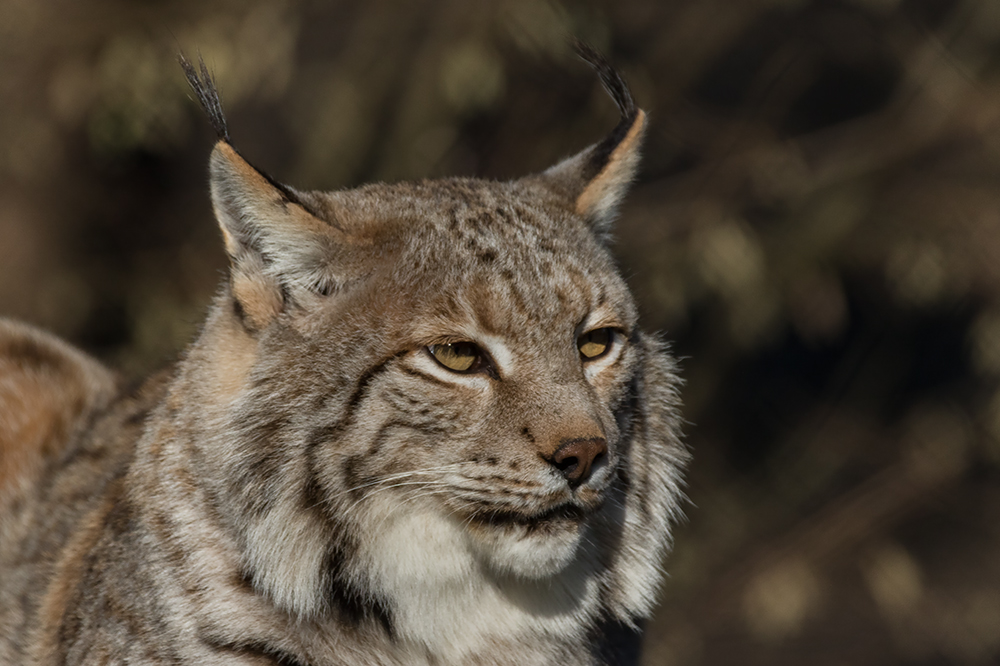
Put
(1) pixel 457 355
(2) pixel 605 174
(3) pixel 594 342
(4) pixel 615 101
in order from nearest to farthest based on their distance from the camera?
1. (1) pixel 457 355
2. (3) pixel 594 342
3. (2) pixel 605 174
4. (4) pixel 615 101

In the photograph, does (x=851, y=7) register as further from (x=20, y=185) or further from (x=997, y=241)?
(x=20, y=185)

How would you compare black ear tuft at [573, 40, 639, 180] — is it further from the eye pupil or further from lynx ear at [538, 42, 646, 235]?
the eye pupil

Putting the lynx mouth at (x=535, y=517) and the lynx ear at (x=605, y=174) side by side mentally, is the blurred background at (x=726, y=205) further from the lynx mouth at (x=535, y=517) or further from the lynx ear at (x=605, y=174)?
the lynx mouth at (x=535, y=517)

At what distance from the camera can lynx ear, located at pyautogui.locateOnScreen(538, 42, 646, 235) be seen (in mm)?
3740

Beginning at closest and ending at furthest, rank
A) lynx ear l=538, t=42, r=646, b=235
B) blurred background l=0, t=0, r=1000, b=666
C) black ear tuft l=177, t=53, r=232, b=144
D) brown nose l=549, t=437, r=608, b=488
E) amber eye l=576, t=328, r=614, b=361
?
brown nose l=549, t=437, r=608, b=488 → black ear tuft l=177, t=53, r=232, b=144 → amber eye l=576, t=328, r=614, b=361 → lynx ear l=538, t=42, r=646, b=235 → blurred background l=0, t=0, r=1000, b=666

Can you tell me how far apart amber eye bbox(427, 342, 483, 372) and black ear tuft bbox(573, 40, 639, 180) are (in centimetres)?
100

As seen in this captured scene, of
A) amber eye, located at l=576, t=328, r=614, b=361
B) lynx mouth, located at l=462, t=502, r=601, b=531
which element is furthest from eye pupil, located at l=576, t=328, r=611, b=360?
lynx mouth, located at l=462, t=502, r=601, b=531

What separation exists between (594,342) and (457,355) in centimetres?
49

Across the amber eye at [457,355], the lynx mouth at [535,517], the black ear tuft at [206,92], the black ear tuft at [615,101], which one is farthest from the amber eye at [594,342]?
the black ear tuft at [206,92]

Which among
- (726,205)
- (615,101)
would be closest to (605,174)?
(615,101)

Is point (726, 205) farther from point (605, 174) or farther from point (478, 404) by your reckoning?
point (478, 404)

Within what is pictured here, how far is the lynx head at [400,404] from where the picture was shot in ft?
9.68

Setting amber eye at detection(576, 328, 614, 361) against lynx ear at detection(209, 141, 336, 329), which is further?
amber eye at detection(576, 328, 614, 361)

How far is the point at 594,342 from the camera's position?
333 centimetres
